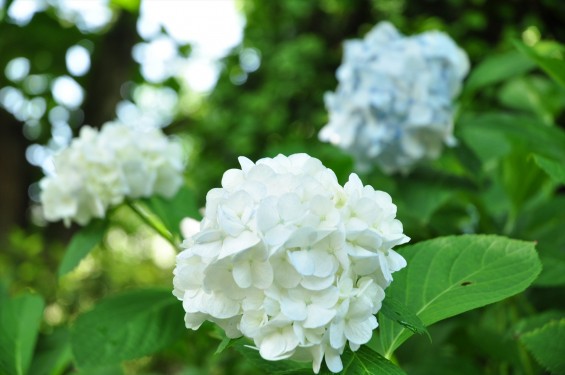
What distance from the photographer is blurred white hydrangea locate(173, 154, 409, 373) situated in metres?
0.62

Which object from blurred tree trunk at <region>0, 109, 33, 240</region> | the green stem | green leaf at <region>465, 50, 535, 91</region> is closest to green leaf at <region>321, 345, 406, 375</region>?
the green stem

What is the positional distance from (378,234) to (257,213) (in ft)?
0.41

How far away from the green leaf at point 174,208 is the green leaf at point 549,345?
624 millimetres

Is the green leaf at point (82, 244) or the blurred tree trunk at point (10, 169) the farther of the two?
the blurred tree trunk at point (10, 169)

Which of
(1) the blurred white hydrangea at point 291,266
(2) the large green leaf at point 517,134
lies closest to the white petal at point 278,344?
(1) the blurred white hydrangea at point 291,266

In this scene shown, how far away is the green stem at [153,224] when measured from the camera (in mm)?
1176

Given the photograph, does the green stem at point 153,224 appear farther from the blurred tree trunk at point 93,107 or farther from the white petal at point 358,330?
the blurred tree trunk at point 93,107

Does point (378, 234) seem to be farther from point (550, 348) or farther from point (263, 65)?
point (263, 65)

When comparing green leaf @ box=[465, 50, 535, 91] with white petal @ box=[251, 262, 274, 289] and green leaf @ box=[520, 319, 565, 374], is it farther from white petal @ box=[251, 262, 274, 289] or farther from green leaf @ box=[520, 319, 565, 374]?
white petal @ box=[251, 262, 274, 289]

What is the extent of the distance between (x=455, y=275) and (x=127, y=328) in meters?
0.62

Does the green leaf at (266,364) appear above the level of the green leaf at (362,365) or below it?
below

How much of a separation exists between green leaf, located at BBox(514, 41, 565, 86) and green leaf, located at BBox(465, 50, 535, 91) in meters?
0.48

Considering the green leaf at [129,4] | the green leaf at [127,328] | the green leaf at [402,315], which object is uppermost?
the green leaf at [402,315]

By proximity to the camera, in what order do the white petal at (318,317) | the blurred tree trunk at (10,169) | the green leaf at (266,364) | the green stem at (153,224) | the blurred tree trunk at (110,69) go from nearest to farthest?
the white petal at (318,317) < the green leaf at (266,364) < the green stem at (153,224) < the blurred tree trunk at (110,69) < the blurred tree trunk at (10,169)
